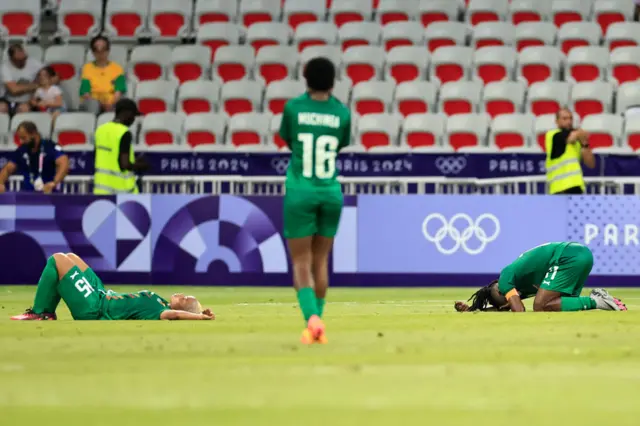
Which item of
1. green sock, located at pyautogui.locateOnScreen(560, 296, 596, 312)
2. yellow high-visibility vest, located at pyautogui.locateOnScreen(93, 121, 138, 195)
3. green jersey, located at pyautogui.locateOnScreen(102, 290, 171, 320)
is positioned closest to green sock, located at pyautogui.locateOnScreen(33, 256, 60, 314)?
green jersey, located at pyautogui.locateOnScreen(102, 290, 171, 320)

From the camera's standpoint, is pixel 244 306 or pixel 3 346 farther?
pixel 244 306

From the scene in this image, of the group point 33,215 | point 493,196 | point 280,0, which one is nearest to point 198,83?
point 280,0

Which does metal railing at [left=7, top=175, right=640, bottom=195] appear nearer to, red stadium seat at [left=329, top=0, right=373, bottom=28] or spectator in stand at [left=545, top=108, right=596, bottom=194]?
spectator in stand at [left=545, top=108, right=596, bottom=194]

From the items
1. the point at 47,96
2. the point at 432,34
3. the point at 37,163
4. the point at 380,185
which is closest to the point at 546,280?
the point at 380,185

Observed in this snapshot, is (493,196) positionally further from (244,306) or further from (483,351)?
(483,351)

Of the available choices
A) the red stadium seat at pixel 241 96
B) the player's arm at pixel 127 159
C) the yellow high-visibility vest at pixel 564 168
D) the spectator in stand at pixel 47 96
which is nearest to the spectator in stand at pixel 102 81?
the spectator in stand at pixel 47 96

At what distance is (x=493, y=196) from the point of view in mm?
17469

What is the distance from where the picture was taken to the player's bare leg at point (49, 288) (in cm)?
956

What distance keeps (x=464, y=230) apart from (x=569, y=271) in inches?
247

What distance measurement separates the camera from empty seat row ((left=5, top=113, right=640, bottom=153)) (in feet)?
68.4

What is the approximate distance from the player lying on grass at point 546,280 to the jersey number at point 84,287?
3.66 metres

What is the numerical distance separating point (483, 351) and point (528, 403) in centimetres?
236

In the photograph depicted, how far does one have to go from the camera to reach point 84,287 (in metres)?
9.77

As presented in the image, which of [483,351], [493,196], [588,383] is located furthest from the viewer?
[493,196]
